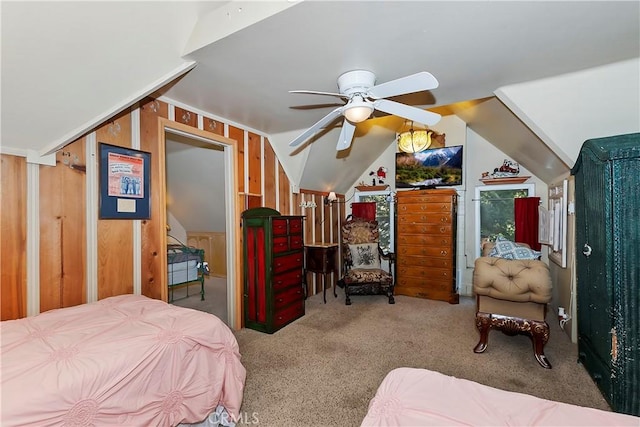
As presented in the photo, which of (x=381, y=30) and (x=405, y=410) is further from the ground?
(x=381, y=30)

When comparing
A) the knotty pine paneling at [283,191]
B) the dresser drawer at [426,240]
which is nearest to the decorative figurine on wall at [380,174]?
the dresser drawer at [426,240]

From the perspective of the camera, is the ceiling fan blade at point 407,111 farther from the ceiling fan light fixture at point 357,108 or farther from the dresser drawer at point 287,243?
the dresser drawer at point 287,243

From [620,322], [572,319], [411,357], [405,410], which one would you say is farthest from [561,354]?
[405,410]

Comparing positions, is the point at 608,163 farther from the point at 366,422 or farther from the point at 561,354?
the point at 366,422

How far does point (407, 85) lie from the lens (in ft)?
5.99

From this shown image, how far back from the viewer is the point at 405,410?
3.20 feet

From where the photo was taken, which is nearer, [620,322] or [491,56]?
[620,322]

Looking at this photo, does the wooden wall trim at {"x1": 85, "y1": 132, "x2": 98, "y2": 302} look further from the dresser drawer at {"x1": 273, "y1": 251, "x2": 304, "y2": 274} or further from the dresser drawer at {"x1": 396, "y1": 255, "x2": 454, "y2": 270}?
the dresser drawer at {"x1": 396, "y1": 255, "x2": 454, "y2": 270}

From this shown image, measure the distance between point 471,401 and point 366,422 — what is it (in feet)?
1.29

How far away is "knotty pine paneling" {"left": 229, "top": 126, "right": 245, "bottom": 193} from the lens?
3.39m

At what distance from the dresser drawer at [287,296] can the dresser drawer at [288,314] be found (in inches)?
2.1

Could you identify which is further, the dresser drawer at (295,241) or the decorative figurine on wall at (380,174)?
the decorative figurine on wall at (380,174)

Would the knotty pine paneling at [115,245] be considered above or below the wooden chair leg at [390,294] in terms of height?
above

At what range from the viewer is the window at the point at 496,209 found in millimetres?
4559
